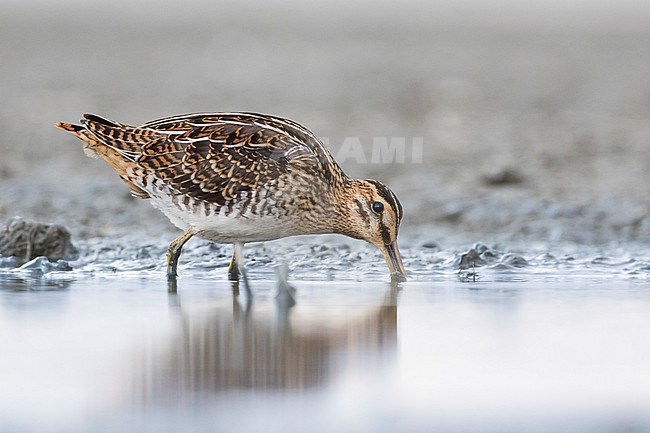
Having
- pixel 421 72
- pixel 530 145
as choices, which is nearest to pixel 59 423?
pixel 530 145

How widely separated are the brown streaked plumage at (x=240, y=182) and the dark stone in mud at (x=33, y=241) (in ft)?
2.54

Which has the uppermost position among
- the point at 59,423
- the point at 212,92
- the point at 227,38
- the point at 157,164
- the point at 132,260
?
the point at 227,38

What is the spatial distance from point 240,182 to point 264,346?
100 inches

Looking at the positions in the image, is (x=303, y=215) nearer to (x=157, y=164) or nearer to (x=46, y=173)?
(x=157, y=164)

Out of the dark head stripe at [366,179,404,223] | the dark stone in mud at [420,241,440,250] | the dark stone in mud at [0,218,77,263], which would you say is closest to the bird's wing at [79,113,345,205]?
the dark head stripe at [366,179,404,223]

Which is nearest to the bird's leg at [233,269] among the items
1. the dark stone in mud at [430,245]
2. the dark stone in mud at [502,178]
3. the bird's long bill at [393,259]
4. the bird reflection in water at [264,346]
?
the bird's long bill at [393,259]

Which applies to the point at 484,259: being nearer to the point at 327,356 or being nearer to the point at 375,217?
the point at 375,217

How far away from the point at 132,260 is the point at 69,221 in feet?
5.66

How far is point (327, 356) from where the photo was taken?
5320 mm

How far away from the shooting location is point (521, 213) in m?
10.5

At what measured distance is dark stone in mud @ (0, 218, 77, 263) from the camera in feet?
28.5

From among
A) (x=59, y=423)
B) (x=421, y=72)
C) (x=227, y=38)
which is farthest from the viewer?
(x=227, y=38)

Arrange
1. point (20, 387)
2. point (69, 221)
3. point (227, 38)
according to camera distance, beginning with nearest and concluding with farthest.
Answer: point (20, 387) → point (69, 221) → point (227, 38)

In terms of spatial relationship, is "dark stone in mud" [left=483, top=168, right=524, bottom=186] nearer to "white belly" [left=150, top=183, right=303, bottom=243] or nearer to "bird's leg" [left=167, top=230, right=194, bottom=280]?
"white belly" [left=150, top=183, right=303, bottom=243]
